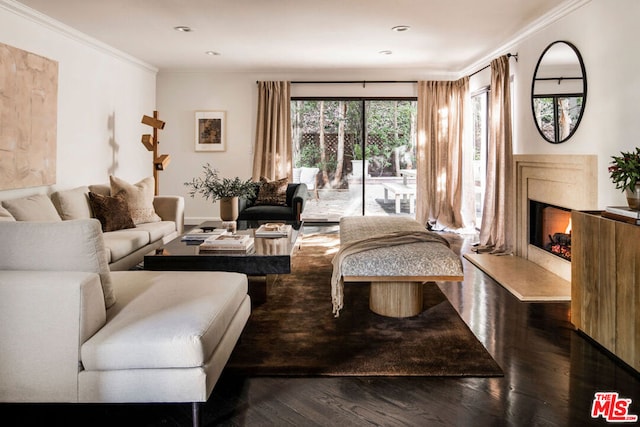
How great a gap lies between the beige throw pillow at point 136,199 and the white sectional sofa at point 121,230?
0.04ft

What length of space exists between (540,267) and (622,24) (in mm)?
2287

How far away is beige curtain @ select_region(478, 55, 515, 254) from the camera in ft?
17.6

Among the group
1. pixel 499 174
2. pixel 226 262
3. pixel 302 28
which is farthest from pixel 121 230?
pixel 499 174

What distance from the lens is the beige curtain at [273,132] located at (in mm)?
7594

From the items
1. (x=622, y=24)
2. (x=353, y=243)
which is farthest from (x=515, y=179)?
(x=353, y=243)

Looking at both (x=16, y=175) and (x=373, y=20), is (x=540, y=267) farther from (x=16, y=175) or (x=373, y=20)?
(x=16, y=175)

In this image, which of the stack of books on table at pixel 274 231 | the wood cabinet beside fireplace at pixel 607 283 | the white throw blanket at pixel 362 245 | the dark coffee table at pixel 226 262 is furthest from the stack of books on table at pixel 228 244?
the wood cabinet beside fireplace at pixel 607 283

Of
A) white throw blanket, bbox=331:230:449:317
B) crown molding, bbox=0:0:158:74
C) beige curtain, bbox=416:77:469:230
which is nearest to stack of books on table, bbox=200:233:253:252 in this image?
white throw blanket, bbox=331:230:449:317

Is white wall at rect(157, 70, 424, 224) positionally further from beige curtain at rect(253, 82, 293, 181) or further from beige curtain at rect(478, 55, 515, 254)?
beige curtain at rect(478, 55, 515, 254)

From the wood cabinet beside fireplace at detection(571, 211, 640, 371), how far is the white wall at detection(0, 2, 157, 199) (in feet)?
15.2

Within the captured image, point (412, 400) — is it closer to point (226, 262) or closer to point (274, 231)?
point (226, 262)

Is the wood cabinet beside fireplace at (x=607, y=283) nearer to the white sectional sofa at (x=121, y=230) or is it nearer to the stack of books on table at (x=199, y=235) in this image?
the stack of books on table at (x=199, y=235)

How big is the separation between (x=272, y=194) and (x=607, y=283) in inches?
183

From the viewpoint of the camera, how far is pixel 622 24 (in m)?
3.45
